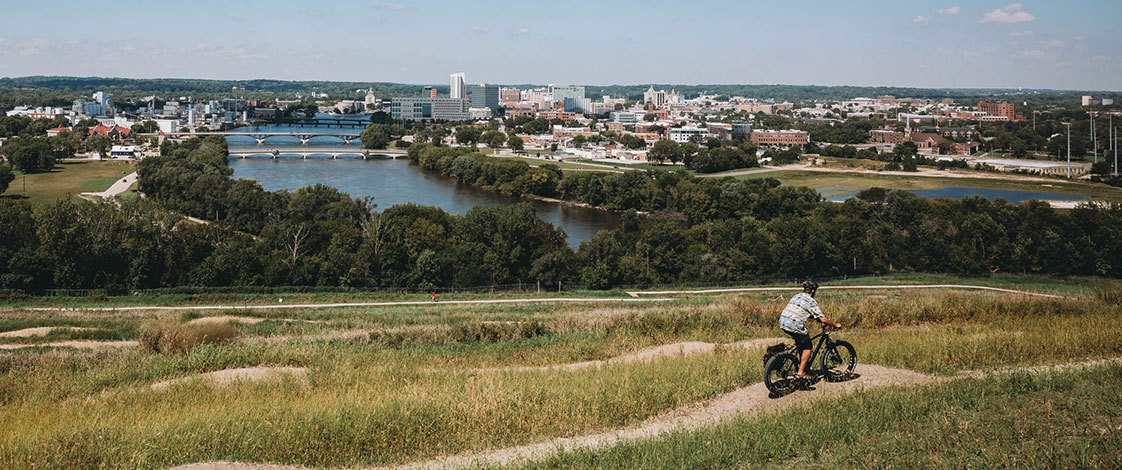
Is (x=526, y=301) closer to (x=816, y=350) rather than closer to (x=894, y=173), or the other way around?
(x=816, y=350)

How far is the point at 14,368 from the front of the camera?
29.9 ft

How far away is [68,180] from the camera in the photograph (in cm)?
5012

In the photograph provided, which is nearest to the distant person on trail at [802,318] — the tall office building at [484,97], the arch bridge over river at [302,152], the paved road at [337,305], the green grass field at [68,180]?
the paved road at [337,305]

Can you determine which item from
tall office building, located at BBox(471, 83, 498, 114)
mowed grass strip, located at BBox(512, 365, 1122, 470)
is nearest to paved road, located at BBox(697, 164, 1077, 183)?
mowed grass strip, located at BBox(512, 365, 1122, 470)

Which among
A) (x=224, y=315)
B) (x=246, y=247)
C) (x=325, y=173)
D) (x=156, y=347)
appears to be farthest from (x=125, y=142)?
(x=156, y=347)

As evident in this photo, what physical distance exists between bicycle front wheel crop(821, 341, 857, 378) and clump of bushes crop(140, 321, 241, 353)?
753 cm

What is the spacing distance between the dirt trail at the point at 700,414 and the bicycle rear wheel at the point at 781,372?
8cm

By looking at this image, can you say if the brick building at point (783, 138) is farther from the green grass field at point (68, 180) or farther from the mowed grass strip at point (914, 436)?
the mowed grass strip at point (914, 436)

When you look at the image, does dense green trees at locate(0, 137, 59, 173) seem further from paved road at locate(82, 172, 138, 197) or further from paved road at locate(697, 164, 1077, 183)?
paved road at locate(697, 164, 1077, 183)

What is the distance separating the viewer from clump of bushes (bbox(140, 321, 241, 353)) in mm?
10289

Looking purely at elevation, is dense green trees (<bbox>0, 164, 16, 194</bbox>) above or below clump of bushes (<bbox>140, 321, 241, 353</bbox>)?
above

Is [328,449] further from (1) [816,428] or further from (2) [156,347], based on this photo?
(2) [156,347]

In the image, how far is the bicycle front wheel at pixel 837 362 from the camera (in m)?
6.71

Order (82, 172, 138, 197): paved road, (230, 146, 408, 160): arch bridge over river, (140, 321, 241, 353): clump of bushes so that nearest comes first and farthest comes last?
(140, 321, 241, 353): clump of bushes
(82, 172, 138, 197): paved road
(230, 146, 408, 160): arch bridge over river
